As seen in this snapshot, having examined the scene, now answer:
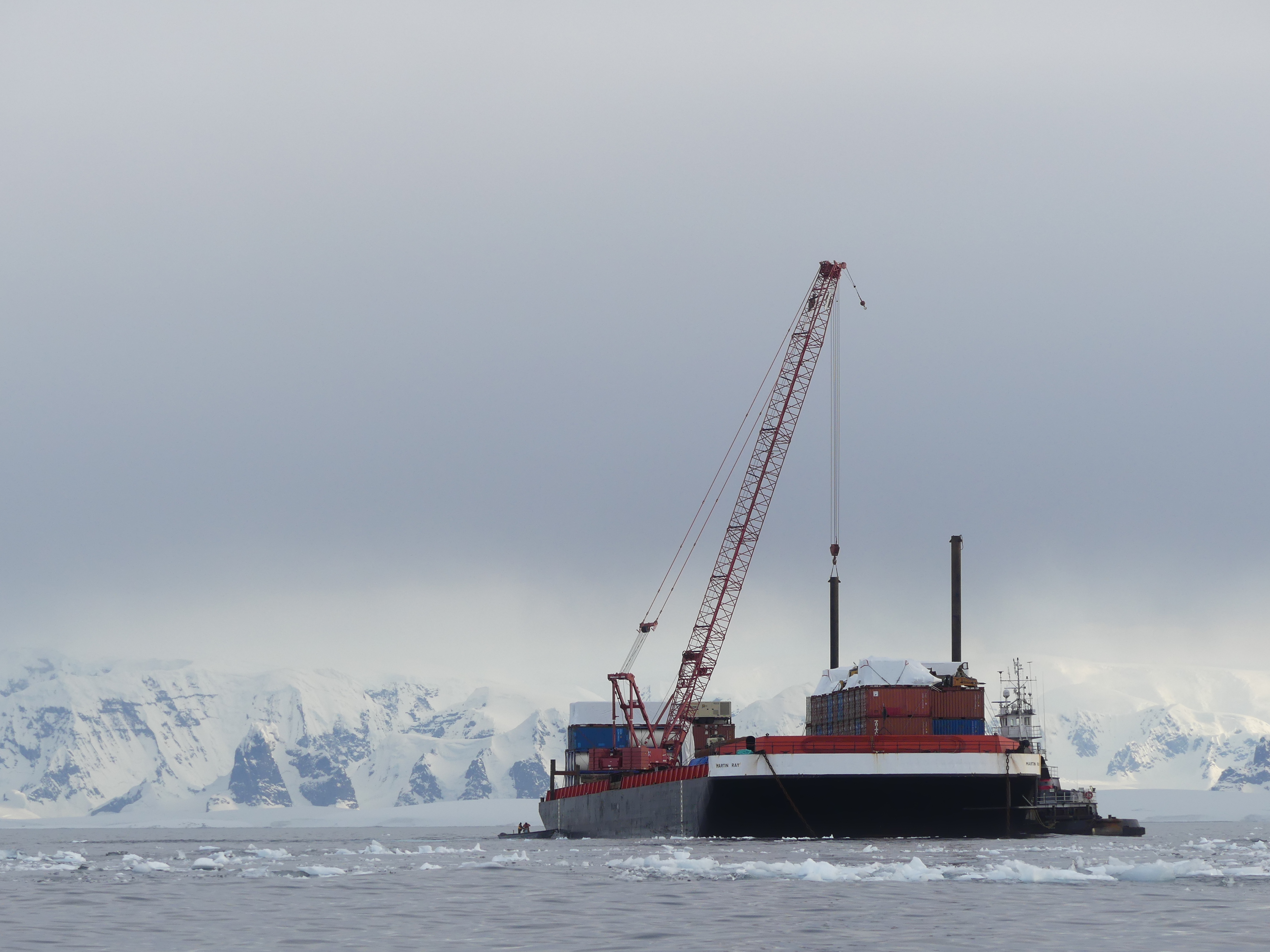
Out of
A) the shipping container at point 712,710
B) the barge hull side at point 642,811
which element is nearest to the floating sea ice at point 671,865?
the barge hull side at point 642,811

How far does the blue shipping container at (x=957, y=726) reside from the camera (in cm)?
12019

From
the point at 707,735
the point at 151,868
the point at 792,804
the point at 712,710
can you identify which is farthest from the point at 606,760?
the point at 151,868

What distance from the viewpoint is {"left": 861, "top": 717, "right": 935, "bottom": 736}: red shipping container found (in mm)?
117500

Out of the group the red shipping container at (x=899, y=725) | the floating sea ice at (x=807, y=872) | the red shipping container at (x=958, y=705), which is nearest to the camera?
the floating sea ice at (x=807, y=872)

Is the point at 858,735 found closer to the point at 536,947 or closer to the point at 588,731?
the point at 588,731

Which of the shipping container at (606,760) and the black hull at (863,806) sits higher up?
the shipping container at (606,760)

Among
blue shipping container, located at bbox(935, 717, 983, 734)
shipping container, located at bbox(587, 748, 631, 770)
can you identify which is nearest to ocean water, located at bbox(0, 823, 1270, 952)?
blue shipping container, located at bbox(935, 717, 983, 734)

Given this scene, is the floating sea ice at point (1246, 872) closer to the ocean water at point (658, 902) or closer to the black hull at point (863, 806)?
the ocean water at point (658, 902)

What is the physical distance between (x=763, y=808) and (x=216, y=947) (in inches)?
2848

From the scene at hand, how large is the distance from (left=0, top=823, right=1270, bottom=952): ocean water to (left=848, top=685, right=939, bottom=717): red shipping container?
33898 millimetres

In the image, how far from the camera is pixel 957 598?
157 meters

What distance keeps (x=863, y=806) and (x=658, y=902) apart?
191 feet

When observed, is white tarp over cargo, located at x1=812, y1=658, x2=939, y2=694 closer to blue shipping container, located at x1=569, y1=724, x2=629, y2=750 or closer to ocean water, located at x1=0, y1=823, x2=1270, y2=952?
ocean water, located at x1=0, y1=823, x2=1270, y2=952

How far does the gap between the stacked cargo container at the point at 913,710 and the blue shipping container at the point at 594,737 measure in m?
53.6
